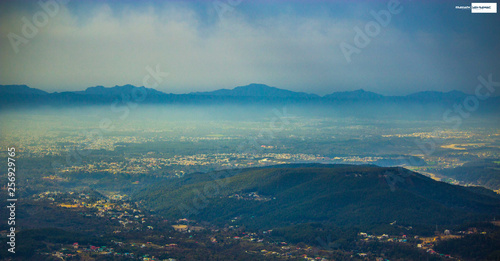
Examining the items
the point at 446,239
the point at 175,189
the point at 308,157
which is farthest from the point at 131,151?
the point at 446,239

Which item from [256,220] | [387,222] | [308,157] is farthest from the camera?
[308,157]

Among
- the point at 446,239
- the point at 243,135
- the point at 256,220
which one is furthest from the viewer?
the point at 243,135

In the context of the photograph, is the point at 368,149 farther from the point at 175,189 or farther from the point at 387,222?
the point at 387,222

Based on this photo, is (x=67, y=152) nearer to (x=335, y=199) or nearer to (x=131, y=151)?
(x=131, y=151)

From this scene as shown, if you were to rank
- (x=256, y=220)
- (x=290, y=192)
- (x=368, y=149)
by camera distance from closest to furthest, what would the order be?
(x=256, y=220), (x=290, y=192), (x=368, y=149)

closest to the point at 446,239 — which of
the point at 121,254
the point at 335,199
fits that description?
the point at 335,199

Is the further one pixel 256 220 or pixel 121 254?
pixel 256 220
